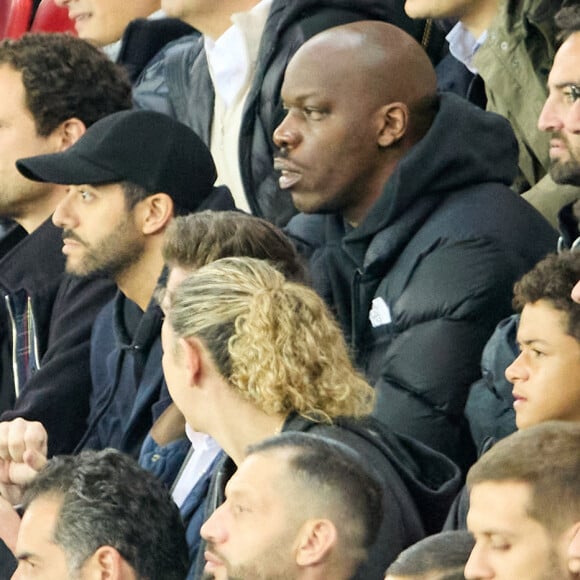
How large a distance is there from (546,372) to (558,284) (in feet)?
0.67

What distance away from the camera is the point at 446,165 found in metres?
5.48

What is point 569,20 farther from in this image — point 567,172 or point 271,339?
point 271,339

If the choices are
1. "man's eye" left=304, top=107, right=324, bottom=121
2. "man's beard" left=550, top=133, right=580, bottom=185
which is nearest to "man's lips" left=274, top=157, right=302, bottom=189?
"man's eye" left=304, top=107, right=324, bottom=121

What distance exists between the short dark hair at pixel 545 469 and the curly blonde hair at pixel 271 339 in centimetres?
68

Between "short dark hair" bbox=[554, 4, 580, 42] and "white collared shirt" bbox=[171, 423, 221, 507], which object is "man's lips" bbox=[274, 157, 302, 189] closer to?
"short dark hair" bbox=[554, 4, 580, 42]

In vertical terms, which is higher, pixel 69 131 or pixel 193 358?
pixel 193 358

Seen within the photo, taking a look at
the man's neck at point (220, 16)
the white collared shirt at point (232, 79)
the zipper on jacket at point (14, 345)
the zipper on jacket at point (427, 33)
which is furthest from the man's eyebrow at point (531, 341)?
the man's neck at point (220, 16)

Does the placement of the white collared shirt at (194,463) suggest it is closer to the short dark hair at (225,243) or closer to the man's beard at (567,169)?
the short dark hair at (225,243)

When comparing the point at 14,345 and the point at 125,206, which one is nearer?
the point at 125,206

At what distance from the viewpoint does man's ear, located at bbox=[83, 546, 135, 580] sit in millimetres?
4449

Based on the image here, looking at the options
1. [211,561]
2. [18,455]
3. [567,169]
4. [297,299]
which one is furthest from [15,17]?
[211,561]

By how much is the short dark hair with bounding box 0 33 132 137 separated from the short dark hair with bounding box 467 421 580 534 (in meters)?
3.05

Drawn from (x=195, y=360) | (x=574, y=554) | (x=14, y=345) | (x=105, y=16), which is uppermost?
(x=574, y=554)

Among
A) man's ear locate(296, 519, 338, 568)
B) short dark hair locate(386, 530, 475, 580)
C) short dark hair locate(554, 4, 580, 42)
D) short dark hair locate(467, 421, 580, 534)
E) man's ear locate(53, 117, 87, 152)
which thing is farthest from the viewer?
man's ear locate(53, 117, 87, 152)
